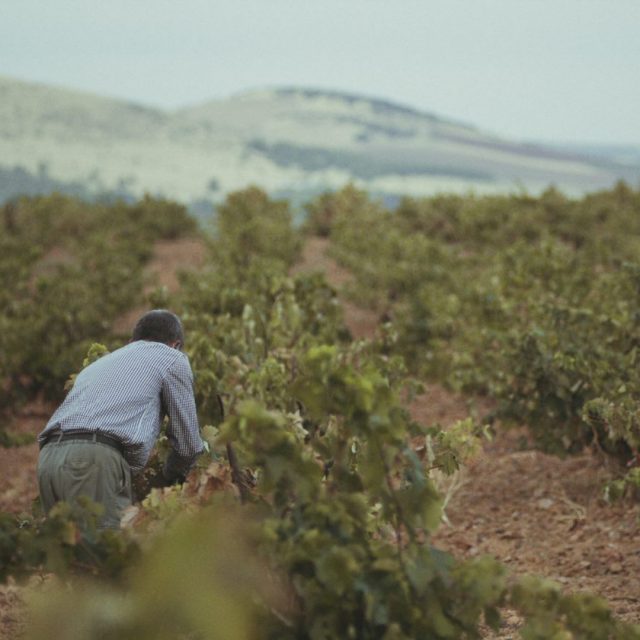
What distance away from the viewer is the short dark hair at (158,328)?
13.1 feet

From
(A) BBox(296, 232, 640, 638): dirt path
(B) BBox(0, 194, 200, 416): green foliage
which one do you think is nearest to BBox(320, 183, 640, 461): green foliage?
(A) BBox(296, 232, 640, 638): dirt path

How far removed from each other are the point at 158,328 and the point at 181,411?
14.3 inches

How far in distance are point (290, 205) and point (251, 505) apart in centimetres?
2100

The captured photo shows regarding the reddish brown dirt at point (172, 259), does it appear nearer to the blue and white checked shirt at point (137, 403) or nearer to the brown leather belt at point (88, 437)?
the blue and white checked shirt at point (137, 403)

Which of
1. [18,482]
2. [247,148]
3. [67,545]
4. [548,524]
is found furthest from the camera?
[247,148]

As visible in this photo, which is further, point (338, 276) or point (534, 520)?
point (338, 276)

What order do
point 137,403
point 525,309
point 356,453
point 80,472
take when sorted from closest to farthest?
1. point 80,472
2. point 137,403
3. point 356,453
4. point 525,309

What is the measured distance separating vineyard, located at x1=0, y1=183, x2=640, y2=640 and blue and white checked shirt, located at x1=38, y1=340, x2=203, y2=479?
0.14 m

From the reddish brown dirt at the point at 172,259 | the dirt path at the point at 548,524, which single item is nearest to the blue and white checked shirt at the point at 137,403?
the dirt path at the point at 548,524

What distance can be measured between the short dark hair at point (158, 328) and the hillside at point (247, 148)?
20.7m

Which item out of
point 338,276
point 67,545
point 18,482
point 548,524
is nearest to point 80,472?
point 67,545

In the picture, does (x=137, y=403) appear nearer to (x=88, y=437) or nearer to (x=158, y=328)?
(x=88, y=437)

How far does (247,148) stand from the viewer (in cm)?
4834

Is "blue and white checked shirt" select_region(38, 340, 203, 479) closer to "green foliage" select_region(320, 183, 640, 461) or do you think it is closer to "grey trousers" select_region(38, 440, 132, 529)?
"grey trousers" select_region(38, 440, 132, 529)
